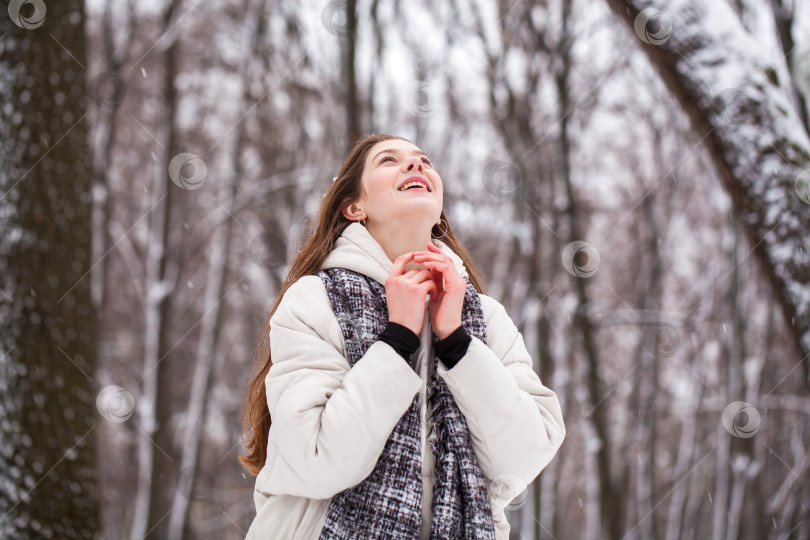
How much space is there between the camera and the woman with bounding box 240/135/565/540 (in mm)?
1511

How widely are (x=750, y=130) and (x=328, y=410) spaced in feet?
8.93

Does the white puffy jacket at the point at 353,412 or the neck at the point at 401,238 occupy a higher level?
the neck at the point at 401,238

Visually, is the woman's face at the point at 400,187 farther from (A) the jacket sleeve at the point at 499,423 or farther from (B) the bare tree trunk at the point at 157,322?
(B) the bare tree trunk at the point at 157,322

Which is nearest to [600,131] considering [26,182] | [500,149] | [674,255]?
[500,149]

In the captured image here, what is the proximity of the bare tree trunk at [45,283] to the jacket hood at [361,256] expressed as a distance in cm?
277

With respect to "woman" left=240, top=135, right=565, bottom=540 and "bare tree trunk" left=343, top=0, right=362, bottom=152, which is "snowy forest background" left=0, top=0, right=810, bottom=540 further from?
"woman" left=240, top=135, right=565, bottom=540

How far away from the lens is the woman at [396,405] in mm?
1511

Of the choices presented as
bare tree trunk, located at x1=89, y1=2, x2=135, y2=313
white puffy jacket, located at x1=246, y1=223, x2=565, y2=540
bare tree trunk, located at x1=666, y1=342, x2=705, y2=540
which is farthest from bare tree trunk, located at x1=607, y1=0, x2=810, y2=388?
bare tree trunk, located at x1=666, y1=342, x2=705, y2=540

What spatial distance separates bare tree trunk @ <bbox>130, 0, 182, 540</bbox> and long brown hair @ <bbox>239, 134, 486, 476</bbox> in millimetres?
6477

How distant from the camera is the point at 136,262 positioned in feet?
38.0

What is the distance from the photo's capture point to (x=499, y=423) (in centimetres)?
158

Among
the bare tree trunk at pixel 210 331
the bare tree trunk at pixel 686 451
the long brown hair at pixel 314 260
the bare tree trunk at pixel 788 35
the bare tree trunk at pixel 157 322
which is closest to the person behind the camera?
the long brown hair at pixel 314 260

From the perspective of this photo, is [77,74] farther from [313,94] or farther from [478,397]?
[313,94]

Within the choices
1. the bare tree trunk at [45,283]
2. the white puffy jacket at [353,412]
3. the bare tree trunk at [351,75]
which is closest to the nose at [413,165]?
the white puffy jacket at [353,412]
